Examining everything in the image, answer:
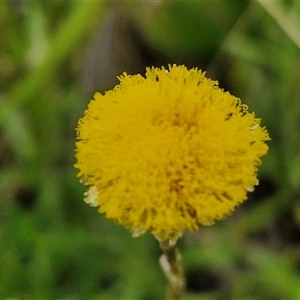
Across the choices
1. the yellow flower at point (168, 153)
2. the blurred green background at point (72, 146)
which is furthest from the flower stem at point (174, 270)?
the blurred green background at point (72, 146)

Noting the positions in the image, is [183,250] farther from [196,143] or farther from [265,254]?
[196,143]

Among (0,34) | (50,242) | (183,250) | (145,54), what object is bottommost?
(50,242)

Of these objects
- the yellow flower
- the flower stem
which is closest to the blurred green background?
the flower stem

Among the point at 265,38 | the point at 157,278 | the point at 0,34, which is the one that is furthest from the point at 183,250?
the point at 0,34

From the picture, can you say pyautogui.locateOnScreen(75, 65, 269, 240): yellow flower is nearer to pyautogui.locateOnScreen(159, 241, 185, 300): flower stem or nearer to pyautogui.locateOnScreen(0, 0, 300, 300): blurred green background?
pyautogui.locateOnScreen(159, 241, 185, 300): flower stem

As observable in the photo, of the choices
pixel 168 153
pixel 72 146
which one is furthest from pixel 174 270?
pixel 72 146

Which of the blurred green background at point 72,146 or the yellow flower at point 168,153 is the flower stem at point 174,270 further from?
the blurred green background at point 72,146

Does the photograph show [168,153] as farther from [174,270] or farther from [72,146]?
[72,146]
